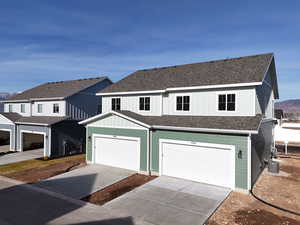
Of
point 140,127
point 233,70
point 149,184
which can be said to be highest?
point 233,70

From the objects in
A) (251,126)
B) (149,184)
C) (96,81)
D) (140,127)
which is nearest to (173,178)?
(149,184)

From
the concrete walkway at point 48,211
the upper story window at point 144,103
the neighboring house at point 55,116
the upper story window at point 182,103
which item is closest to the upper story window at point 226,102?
the upper story window at point 182,103

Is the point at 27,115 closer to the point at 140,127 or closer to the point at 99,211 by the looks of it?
the point at 140,127

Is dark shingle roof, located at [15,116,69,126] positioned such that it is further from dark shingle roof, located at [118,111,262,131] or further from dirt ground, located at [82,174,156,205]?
dirt ground, located at [82,174,156,205]

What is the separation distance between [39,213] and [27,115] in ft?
60.3

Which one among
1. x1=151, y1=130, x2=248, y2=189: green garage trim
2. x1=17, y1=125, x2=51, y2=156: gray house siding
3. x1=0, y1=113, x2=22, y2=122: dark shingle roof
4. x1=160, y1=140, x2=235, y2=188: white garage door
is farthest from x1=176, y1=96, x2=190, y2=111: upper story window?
x1=0, y1=113, x2=22, y2=122: dark shingle roof

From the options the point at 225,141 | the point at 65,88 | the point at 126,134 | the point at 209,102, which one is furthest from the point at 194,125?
the point at 65,88

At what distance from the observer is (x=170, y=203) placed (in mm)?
Answer: 9062

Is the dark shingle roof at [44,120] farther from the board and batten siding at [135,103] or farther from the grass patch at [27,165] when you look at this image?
the board and batten siding at [135,103]

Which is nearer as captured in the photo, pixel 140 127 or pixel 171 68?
pixel 140 127

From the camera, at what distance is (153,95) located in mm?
15883

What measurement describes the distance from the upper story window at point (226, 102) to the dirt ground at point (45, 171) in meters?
11.2

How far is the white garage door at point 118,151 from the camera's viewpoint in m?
14.0

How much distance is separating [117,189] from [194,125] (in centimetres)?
560
